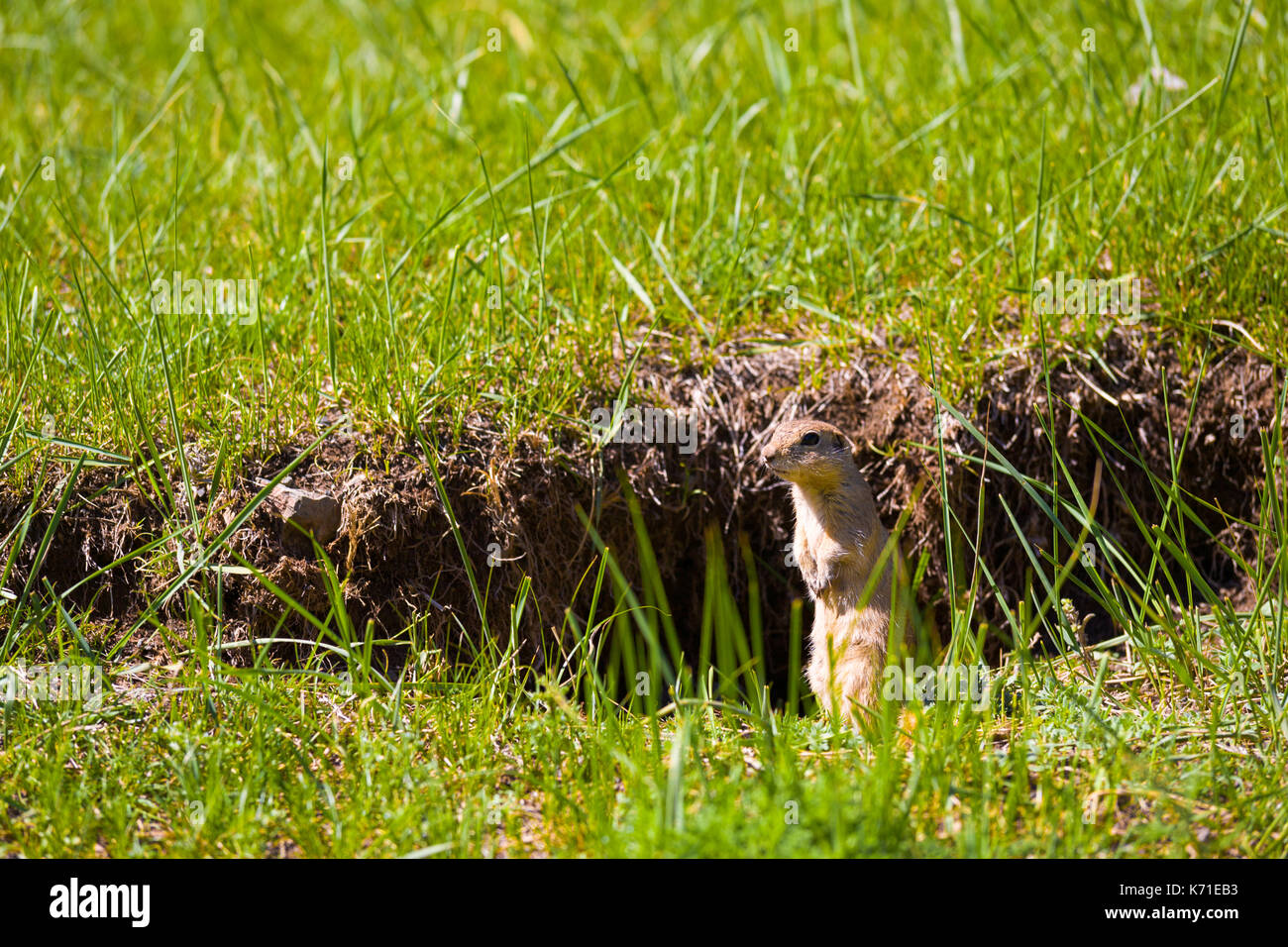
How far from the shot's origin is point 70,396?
3629 mm

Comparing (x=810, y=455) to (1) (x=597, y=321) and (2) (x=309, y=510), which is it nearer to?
(1) (x=597, y=321)

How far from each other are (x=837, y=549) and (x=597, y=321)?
3.86 ft

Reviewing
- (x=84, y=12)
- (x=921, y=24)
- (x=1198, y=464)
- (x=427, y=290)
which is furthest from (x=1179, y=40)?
(x=84, y=12)

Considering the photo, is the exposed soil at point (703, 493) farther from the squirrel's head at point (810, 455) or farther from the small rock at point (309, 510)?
the squirrel's head at point (810, 455)

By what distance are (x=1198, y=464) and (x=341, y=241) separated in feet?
10.7

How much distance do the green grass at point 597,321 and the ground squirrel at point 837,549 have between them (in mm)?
260

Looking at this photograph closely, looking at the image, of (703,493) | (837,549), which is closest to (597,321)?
(703,493)

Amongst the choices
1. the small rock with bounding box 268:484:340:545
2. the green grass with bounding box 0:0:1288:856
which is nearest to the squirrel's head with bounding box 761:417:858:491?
the green grass with bounding box 0:0:1288:856

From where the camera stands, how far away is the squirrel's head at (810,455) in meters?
3.59

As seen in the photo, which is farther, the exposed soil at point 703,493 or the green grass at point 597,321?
the exposed soil at point 703,493

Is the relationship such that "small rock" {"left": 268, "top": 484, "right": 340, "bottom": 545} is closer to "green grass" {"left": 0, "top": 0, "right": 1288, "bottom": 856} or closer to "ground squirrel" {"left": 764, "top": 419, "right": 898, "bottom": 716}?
"green grass" {"left": 0, "top": 0, "right": 1288, "bottom": 856}

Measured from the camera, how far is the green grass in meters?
2.66

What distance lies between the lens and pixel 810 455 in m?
3.62

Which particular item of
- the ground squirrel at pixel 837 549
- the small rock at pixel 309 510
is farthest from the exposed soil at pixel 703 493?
the ground squirrel at pixel 837 549
